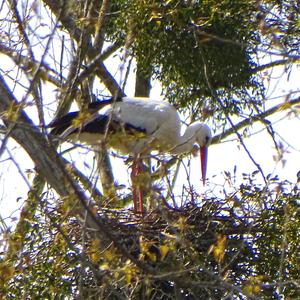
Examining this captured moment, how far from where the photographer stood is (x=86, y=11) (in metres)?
6.34

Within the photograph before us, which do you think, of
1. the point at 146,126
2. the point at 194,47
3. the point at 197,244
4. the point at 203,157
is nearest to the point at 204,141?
the point at 203,157

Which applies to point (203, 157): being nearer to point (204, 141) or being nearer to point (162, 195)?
point (204, 141)

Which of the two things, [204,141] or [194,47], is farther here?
[204,141]

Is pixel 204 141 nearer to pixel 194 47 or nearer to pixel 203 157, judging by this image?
pixel 203 157

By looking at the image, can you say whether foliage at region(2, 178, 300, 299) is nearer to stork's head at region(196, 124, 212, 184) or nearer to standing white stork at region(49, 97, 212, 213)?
standing white stork at region(49, 97, 212, 213)

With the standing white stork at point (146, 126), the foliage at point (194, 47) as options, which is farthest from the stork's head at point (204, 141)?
the foliage at point (194, 47)

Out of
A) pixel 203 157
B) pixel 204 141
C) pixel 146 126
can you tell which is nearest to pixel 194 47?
pixel 146 126

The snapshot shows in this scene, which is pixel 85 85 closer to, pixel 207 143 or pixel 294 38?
pixel 207 143

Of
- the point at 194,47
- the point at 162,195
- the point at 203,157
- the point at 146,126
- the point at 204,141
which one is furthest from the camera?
the point at 203,157

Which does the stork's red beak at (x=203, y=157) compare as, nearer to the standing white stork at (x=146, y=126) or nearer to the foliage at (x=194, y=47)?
the standing white stork at (x=146, y=126)

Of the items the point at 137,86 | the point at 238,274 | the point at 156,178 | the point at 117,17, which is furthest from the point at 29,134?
the point at 137,86

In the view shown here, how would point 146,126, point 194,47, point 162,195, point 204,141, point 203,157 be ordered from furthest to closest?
point 203,157, point 204,141, point 146,126, point 194,47, point 162,195

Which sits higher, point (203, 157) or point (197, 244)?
point (203, 157)

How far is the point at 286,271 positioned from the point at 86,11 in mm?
1921
